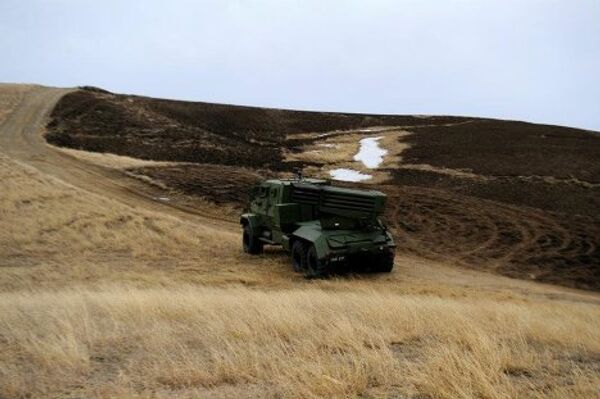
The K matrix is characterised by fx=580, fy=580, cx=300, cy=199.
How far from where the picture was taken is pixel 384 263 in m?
17.8

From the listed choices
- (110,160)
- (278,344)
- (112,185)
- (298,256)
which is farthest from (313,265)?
(110,160)

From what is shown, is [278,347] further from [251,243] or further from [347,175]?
[347,175]

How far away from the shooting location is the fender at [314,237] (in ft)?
54.1

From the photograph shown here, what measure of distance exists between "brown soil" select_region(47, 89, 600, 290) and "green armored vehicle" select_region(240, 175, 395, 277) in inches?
208

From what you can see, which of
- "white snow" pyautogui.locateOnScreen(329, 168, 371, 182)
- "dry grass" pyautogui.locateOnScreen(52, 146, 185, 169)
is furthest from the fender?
"dry grass" pyautogui.locateOnScreen(52, 146, 185, 169)

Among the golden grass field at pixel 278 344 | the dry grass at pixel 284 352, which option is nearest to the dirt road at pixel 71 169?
the golden grass field at pixel 278 344

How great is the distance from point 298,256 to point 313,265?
2.55ft

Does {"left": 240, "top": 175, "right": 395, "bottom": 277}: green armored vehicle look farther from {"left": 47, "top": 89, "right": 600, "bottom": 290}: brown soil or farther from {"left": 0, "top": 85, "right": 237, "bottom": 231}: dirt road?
{"left": 0, "top": 85, "right": 237, "bottom": 231}: dirt road

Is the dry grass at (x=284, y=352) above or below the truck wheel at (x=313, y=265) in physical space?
above

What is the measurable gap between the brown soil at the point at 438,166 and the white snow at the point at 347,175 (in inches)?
82.0

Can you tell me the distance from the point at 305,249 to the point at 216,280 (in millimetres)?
2824

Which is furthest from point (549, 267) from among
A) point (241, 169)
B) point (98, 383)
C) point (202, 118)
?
point (202, 118)

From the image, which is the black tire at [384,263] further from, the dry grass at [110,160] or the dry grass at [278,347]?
the dry grass at [110,160]

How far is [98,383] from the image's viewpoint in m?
5.61
